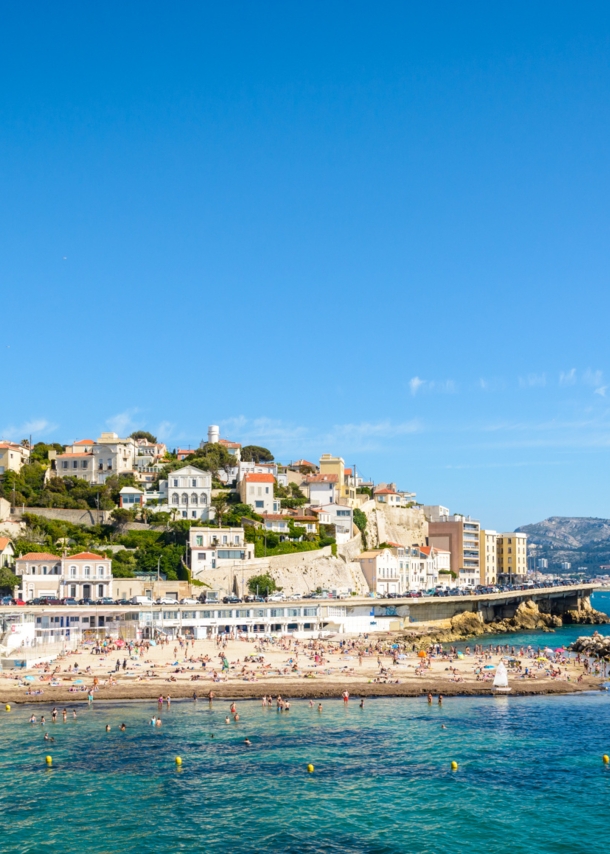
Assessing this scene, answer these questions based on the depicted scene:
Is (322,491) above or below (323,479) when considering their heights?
below

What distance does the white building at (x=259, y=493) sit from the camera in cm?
9762

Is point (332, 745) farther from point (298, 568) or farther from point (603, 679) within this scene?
point (298, 568)

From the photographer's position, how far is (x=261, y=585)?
81.8 metres

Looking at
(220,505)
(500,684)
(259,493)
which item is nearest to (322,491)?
(259,493)

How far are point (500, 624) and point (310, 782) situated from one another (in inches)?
2549

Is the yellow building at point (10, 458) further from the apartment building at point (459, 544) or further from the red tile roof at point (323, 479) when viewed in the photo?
the apartment building at point (459, 544)

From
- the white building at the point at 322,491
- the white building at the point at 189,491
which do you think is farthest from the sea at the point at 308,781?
the white building at the point at 322,491

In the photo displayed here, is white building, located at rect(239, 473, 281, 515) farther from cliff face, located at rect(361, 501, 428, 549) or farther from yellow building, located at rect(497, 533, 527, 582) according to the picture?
yellow building, located at rect(497, 533, 527, 582)

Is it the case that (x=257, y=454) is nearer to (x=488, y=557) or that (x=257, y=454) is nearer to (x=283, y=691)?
(x=488, y=557)

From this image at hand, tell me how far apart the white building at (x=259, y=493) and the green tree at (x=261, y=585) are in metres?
15.0

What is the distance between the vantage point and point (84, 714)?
141 ft

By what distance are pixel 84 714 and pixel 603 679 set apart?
32312 mm

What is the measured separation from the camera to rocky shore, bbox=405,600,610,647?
261ft

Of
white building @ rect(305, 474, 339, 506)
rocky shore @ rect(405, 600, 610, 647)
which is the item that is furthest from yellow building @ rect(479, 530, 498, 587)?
white building @ rect(305, 474, 339, 506)
